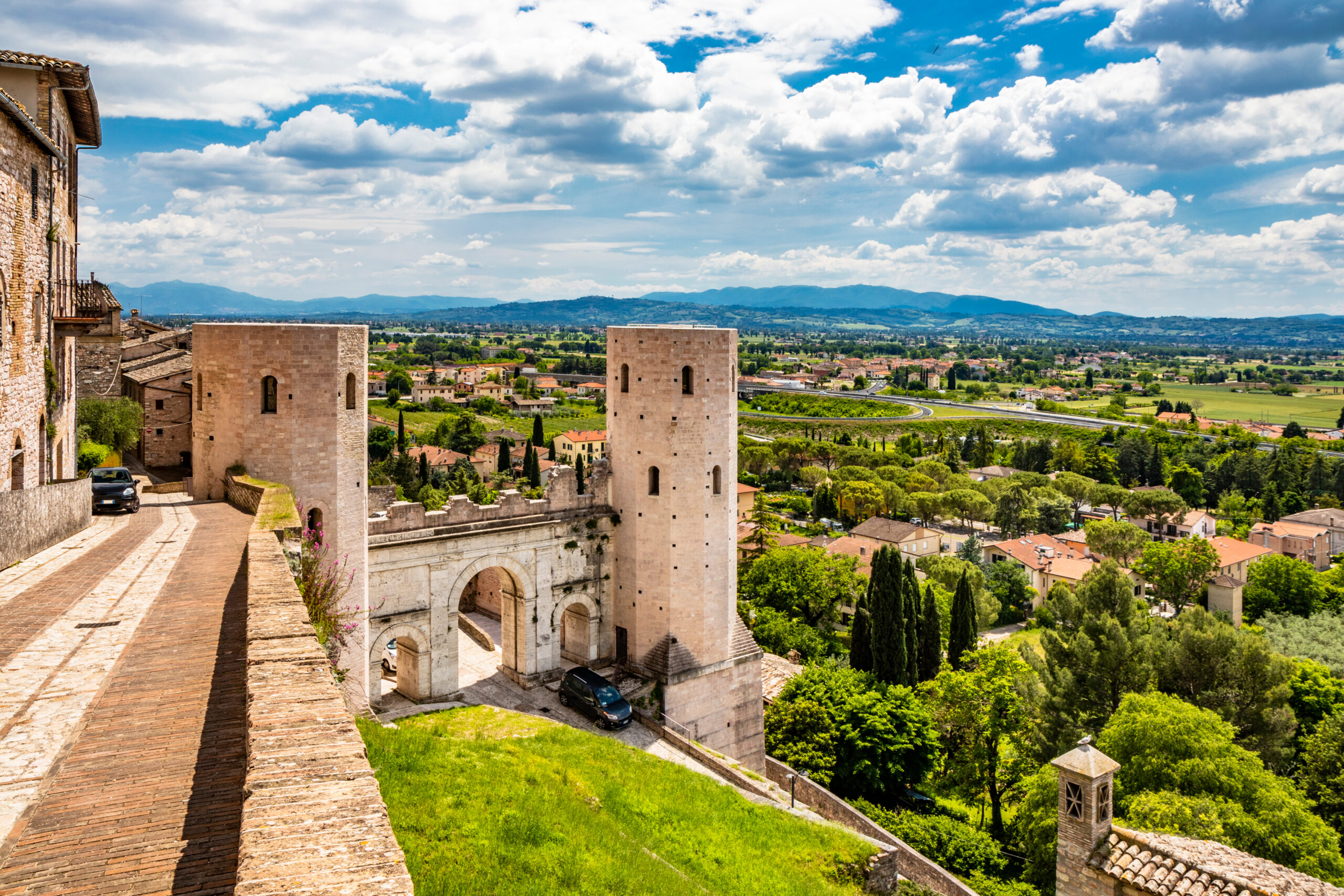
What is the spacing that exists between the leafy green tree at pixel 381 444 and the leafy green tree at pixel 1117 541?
7267 cm

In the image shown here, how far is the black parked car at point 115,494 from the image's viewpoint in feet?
64.8

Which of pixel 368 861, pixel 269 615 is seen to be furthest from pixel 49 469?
pixel 368 861

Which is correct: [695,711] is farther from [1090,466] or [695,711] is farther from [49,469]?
[1090,466]

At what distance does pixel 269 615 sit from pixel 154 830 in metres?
3.19

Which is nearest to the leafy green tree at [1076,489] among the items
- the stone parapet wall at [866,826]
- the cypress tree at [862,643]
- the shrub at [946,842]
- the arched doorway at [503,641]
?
the cypress tree at [862,643]

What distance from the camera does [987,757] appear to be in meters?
34.0

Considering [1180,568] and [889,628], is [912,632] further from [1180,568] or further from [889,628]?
[1180,568]

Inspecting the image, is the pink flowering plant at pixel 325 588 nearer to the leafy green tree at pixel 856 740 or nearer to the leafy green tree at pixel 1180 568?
the leafy green tree at pixel 856 740

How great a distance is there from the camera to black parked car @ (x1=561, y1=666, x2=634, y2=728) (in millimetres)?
24406

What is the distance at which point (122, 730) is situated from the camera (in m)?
7.81

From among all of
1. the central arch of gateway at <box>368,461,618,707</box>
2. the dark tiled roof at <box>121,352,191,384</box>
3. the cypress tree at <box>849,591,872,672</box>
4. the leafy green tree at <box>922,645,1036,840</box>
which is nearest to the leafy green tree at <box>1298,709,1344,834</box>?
the leafy green tree at <box>922,645,1036,840</box>

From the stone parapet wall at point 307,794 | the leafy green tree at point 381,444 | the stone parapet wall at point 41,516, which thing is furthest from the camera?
the leafy green tree at point 381,444

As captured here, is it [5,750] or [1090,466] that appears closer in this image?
[5,750]

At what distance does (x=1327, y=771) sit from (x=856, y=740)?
57.9 feet
